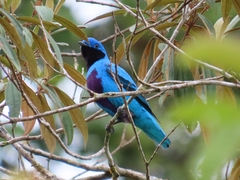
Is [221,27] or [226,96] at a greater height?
[221,27]

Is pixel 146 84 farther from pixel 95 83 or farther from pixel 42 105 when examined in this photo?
pixel 95 83

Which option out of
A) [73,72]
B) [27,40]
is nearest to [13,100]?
[27,40]

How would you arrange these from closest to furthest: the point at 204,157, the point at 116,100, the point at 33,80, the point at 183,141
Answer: the point at 204,157 < the point at 33,80 < the point at 116,100 < the point at 183,141

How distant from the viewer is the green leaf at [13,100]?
250cm

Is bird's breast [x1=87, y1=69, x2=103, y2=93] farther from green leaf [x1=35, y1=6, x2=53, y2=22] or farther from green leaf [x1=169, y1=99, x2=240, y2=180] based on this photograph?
green leaf [x1=169, y1=99, x2=240, y2=180]

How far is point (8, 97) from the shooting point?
2539mm

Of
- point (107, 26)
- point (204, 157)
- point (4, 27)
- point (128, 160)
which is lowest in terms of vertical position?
point (128, 160)

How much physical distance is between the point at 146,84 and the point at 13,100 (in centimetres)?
90

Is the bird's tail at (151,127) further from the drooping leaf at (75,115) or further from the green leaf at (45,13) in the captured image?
the green leaf at (45,13)

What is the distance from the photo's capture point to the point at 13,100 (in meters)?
2.54

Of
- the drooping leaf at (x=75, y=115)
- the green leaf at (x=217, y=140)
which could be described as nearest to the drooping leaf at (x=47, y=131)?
the drooping leaf at (x=75, y=115)

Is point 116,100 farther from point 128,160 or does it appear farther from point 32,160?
point 128,160

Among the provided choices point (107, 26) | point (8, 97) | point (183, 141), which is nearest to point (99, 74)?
point (8, 97)

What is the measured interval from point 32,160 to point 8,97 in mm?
628
